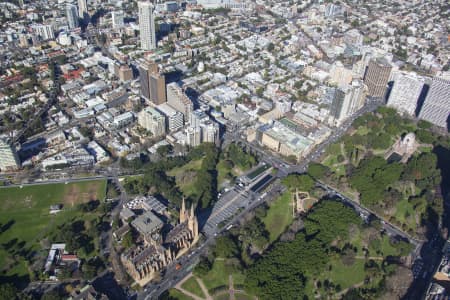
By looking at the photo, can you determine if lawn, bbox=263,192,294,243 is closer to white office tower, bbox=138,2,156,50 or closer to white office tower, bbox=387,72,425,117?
white office tower, bbox=387,72,425,117

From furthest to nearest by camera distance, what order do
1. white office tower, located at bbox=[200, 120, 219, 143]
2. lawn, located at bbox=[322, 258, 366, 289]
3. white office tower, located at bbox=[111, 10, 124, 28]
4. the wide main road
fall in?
1. white office tower, located at bbox=[111, 10, 124, 28]
2. white office tower, located at bbox=[200, 120, 219, 143]
3. lawn, located at bbox=[322, 258, 366, 289]
4. the wide main road

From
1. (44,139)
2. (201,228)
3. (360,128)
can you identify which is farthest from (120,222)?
(360,128)

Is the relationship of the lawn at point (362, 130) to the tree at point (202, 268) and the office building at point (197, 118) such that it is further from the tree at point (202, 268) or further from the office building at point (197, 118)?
the tree at point (202, 268)

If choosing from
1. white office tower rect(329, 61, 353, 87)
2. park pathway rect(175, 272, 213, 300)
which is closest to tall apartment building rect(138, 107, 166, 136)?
park pathway rect(175, 272, 213, 300)

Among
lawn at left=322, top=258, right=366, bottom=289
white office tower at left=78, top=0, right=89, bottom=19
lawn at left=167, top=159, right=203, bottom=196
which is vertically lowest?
lawn at left=322, top=258, right=366, bottom=289

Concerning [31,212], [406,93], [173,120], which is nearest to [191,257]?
[31,212]
